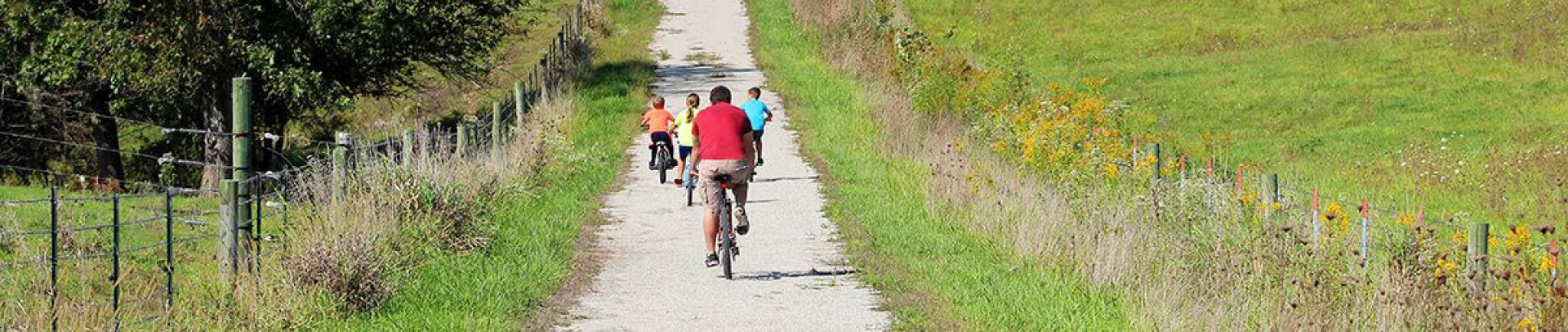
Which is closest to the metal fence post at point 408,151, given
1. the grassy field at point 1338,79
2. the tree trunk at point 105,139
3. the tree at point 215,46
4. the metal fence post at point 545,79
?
the grassy field at point 1338,79

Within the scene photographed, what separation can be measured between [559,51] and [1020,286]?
82.4ft

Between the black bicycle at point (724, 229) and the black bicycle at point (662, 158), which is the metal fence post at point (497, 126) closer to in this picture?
the black bicycle at point (662, 158)

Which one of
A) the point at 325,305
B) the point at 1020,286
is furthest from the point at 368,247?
the point at 1020,286

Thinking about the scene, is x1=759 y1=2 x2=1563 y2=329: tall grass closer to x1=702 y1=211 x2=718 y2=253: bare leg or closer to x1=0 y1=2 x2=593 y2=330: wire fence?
x1=702 y1=211 x2=718 y2=253: bare leg

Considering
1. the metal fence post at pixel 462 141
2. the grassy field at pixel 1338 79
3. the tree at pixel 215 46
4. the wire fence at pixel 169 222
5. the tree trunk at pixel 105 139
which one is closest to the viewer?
the wire fence at pixel 169 222

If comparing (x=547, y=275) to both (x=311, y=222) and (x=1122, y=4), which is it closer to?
(x=311, y=222)

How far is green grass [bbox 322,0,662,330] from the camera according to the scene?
38.1 ft

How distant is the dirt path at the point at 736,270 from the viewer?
11789 millimetres

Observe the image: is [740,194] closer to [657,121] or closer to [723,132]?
[723,132]

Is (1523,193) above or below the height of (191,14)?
below

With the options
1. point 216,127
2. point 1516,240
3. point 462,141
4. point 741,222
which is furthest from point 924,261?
point 216,127

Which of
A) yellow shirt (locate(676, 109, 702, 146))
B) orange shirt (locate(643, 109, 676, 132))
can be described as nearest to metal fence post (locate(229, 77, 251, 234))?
yellow shirt (locate(676, 109, 702, 146))

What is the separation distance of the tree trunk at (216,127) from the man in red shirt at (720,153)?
726 inches

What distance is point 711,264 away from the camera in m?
13.8
